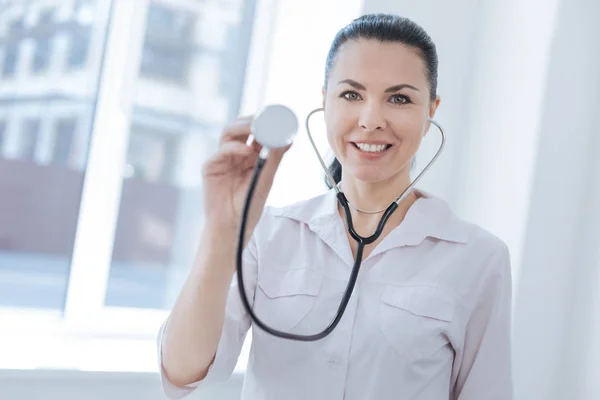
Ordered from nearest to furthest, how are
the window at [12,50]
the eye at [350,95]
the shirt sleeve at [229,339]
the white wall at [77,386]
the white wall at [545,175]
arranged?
the shirt sleeve at [229,339]
the eye at [350,95]
the white wall at [77,386]
the white wall at [545,175]
the window at [12,50]

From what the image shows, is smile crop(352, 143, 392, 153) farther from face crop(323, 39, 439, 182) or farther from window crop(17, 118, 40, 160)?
window crop(17, 118, 40, 160)

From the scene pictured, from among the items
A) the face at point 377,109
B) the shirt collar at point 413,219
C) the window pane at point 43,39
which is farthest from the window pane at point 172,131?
the face at point 377,109

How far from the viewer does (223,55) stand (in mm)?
2074

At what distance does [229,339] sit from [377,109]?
0.49 metres

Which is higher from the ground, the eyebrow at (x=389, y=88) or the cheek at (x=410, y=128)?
the eyebrow at (x=389, y=88)

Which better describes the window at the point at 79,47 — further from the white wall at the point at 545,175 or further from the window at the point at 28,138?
the white wall at the point at 545,175

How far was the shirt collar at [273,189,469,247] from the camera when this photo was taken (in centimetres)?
123

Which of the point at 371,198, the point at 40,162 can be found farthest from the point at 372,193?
the point at 40,162

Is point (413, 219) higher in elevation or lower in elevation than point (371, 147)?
lower

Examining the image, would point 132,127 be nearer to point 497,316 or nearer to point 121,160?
point 121,160

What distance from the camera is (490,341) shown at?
121 centimetres

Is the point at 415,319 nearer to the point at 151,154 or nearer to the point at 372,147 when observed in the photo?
the point at 372,147

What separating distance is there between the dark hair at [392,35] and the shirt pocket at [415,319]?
1.30 ft

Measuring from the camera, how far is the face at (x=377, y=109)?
116cm
